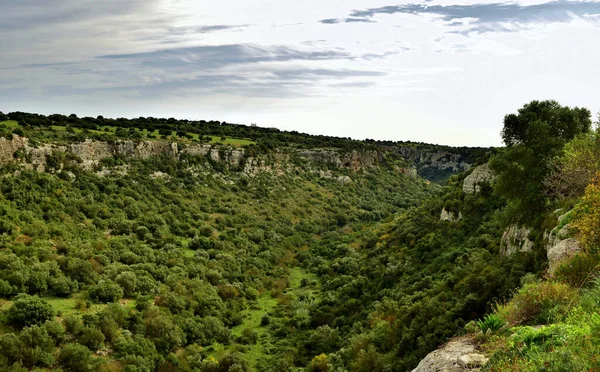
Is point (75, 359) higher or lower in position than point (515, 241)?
lower

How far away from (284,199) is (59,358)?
51222 millimetres

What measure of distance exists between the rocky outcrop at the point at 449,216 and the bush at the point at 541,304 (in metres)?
27.3

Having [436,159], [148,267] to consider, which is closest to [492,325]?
[148,267]

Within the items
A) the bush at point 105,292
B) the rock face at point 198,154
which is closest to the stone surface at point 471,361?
the bush at point 105,292

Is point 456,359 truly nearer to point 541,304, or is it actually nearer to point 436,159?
point 541,304

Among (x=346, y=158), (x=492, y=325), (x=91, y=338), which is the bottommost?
(x=91, y=338)

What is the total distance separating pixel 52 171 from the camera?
40625mm

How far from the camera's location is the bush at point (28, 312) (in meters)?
22.0

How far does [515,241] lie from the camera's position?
72.4 ft

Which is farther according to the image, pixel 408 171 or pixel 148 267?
pixel 408 171

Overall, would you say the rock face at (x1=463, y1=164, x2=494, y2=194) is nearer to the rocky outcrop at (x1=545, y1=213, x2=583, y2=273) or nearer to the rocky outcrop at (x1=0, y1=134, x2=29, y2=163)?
the rocky outcrop at (x1=545, y1=213, x2=583, y2=273)

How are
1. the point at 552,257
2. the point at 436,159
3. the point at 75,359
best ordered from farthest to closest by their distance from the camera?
the point at 436,159 → the point at 75,359 → the point at 552,257

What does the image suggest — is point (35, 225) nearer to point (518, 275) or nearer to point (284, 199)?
point (518, 275)

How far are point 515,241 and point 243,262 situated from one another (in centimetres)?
3114
